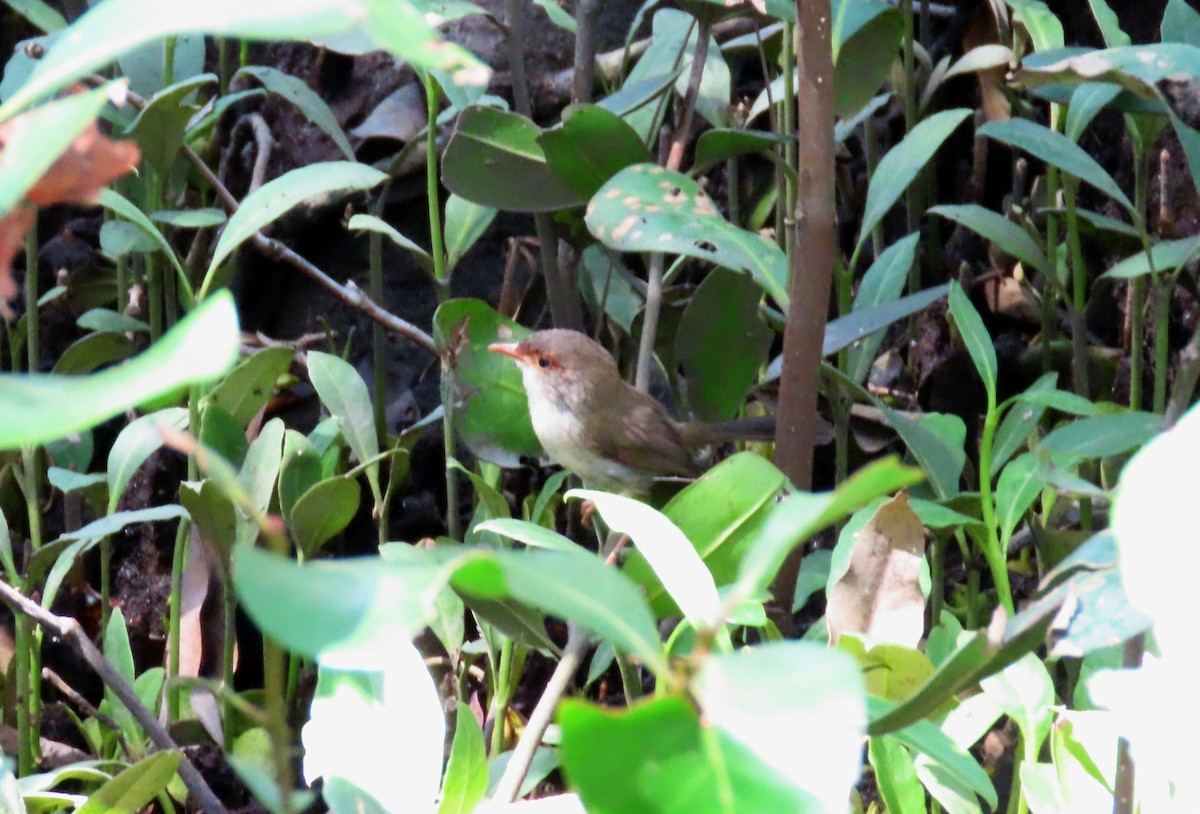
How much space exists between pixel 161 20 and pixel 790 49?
4.71ft

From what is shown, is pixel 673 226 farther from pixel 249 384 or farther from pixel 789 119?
pixel 249 384

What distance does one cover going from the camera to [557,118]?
2.91 metres

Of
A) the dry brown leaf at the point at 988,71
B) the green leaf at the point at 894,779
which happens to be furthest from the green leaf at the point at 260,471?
the dry brown leaf at the point at 988,71

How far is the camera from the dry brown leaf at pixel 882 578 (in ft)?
3.75

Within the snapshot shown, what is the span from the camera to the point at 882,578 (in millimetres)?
1157

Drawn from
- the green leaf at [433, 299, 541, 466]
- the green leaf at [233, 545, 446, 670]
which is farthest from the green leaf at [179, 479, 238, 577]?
the green leaf at [233, 545, 446, 670]

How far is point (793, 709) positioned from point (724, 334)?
1515 mm

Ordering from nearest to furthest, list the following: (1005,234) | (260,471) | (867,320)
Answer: (260,471) < (867,320) < (1005,234)

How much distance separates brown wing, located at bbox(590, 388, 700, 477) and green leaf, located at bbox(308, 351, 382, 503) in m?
0.93

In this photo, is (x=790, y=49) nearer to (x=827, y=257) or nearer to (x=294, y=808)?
(x=827, y=257)

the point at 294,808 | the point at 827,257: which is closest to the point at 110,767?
the point at 827,257

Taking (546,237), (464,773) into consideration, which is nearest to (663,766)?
(464,773)

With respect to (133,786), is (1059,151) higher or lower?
higher

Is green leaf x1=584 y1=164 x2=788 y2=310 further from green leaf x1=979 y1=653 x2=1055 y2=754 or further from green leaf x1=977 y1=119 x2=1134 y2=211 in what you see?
green leaf x1=979 y1=653 x2=1055 y2=754
